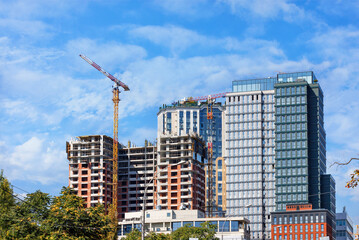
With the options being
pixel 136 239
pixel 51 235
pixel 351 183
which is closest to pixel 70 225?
pixel 51 235

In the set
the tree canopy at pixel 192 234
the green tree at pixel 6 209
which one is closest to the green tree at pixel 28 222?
the green tree at pixel 6 209

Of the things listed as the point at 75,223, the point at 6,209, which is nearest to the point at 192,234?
the point at 6,209

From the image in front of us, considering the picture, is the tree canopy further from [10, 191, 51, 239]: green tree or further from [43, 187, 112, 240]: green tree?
[43, 187, 112, 240]: green tree

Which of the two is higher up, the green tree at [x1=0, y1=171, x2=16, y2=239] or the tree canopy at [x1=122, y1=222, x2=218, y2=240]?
the green tree at [x1=0, y1=171, x2=16, y2=239]

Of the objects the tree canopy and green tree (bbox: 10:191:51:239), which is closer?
green tree (bbox: 10:191:51:239)

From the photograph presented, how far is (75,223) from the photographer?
8675cm

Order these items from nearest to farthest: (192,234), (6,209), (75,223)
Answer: (75,223) < (6,209) < (192,234)

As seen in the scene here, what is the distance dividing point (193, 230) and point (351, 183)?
125394 millimetres

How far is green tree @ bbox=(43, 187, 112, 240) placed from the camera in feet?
283

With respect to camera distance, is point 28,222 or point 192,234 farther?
point 192,234

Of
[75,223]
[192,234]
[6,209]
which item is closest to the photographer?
[75,223]

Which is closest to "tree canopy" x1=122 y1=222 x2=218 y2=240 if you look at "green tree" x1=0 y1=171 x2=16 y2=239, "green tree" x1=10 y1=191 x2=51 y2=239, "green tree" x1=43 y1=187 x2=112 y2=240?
"green tree" x1=0 y1=171 x2=16 y2=239

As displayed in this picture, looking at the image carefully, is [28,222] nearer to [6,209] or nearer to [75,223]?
[75,223]

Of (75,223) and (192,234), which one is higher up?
(75,223)
